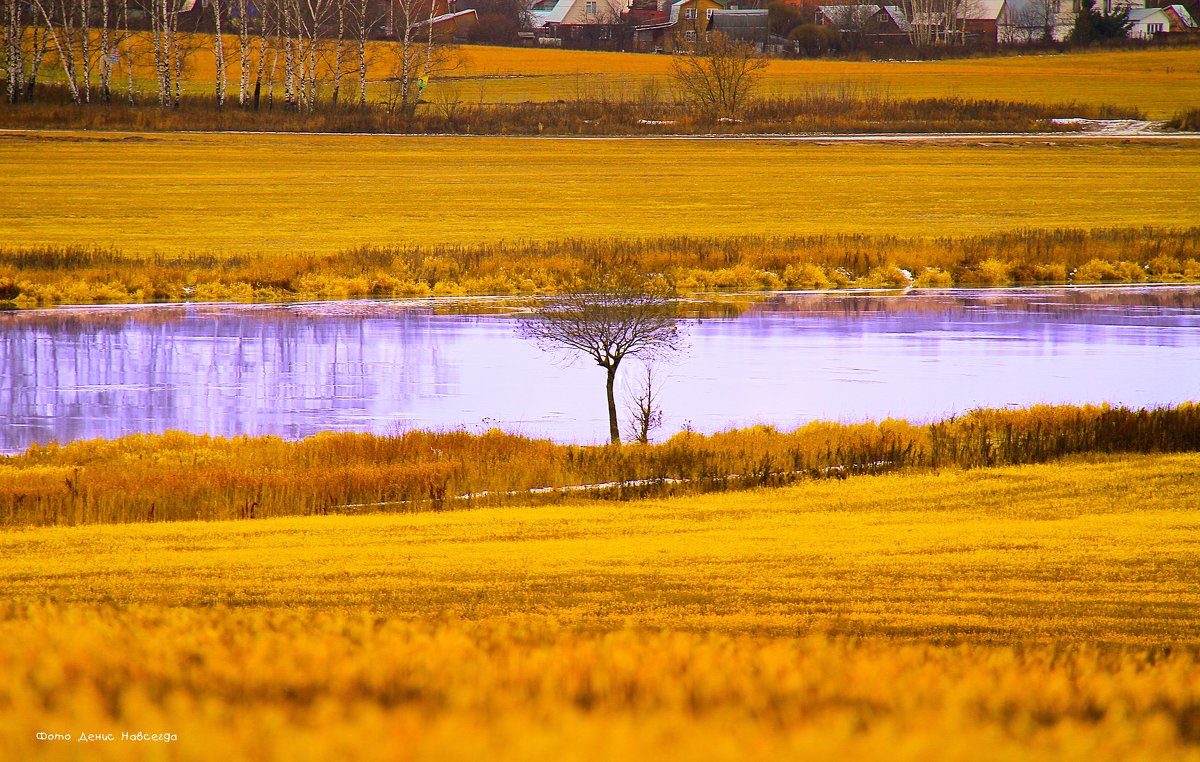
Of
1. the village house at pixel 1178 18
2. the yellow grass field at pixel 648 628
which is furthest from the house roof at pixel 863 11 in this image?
the yellow grass field at pixel 648 628

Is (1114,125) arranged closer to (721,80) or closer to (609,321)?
(721,80)

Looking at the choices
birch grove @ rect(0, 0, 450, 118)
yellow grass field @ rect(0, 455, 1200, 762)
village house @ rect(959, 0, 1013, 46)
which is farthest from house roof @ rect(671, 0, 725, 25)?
yellow grass field @ rect(0, 455, 1200, 762)

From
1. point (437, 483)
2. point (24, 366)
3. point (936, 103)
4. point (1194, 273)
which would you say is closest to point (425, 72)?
point (936, 103)

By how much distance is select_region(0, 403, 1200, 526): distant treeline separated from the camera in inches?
537

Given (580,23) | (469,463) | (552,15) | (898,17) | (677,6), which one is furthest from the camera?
(552,15)

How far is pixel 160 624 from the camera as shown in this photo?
5.17 metres

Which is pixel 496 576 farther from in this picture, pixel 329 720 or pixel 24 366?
pixel 24 366

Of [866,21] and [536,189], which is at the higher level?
[866,21]

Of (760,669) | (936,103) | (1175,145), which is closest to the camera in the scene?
(760,669)

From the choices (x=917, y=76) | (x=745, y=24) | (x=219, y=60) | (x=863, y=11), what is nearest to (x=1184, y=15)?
(x=863, y=11)

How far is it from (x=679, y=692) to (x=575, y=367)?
2608cm

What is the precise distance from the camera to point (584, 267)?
3847 cm

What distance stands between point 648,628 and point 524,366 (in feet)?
74.4

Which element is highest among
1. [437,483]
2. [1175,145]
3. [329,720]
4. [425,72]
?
[425,72]
